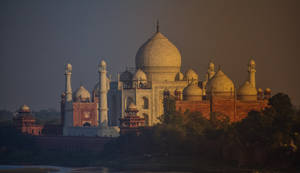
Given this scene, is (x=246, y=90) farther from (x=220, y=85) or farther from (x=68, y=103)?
(x=68, y=103)

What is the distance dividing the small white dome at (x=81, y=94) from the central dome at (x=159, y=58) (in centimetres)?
477

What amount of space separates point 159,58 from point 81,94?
6424 mm

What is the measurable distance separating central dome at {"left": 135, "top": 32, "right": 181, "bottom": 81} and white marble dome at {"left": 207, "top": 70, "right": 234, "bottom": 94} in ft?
15.1

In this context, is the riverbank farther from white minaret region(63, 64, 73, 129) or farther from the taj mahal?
white minaret region(63, 64, 73, 129)

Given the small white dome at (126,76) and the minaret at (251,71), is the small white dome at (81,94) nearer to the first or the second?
the small white dome at (126,76)

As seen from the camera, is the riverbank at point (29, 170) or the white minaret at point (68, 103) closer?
the riverbank at point (29, 170)

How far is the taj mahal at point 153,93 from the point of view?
58781mm

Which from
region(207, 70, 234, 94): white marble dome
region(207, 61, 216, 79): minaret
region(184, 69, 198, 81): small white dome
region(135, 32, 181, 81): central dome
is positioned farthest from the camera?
region(207, 61, 216, 79): minaret

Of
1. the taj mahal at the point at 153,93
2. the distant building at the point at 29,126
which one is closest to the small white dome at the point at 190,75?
the taj mahal at the point at 153,93

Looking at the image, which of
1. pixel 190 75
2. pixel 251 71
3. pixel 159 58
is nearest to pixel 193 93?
pixel 159 58

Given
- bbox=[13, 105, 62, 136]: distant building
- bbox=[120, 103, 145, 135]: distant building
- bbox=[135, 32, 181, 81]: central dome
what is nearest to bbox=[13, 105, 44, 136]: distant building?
bbox=[13, 105, 62, 136]: distant building

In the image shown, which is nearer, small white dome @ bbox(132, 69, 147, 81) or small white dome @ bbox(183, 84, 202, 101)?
→ small white dome @ bbox(183, 84, 202, 101)

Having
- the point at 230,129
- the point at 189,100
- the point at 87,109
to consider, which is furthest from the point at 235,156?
the point at 87,109

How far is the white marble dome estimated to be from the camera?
5881 centimetres
